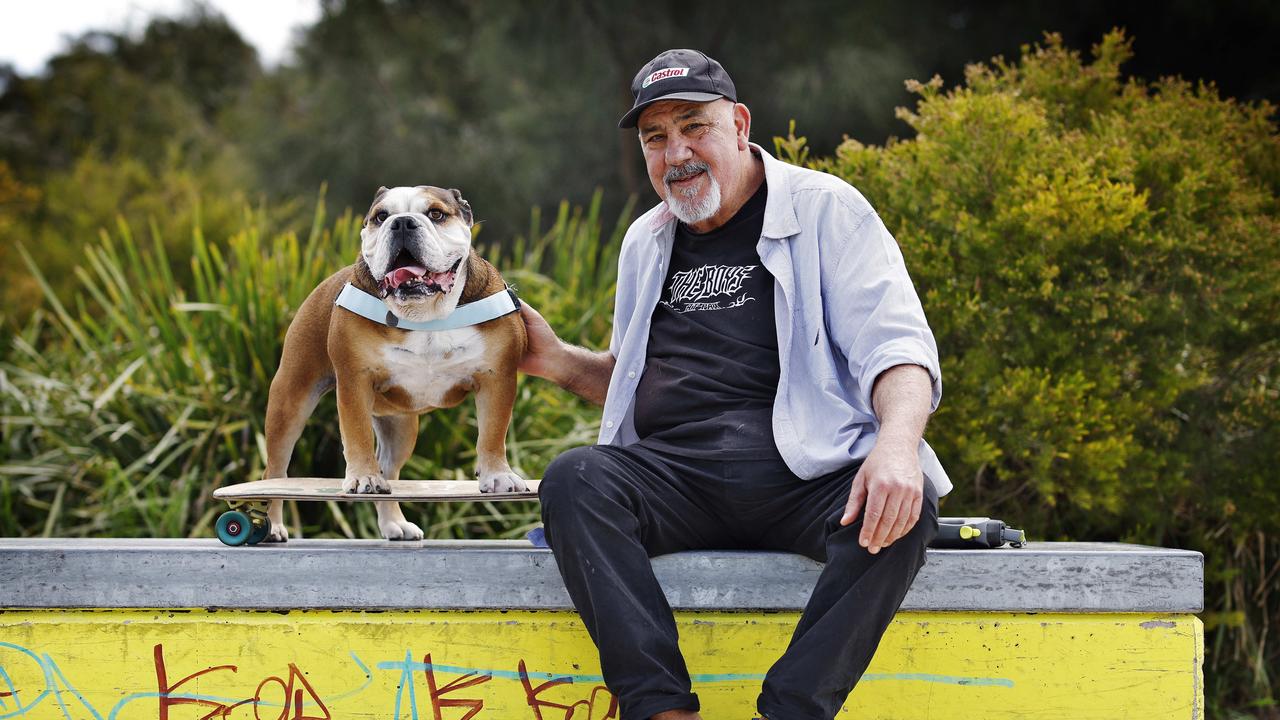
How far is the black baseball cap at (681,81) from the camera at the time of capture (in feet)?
9.43

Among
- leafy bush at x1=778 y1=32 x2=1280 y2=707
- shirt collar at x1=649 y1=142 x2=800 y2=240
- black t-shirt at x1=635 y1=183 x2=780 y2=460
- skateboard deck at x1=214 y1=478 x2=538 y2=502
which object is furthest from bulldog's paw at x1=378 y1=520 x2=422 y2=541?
leafy bush at x1=778 y1=32 x2=1280 y2=707

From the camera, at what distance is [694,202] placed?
2.95 metres

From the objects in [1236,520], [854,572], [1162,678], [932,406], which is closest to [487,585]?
[854,572]

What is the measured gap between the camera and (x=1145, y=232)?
3949 millimetres

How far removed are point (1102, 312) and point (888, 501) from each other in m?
1.90

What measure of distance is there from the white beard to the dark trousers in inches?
25.1

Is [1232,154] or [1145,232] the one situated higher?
[1232,154]

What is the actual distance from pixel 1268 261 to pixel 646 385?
2.43m

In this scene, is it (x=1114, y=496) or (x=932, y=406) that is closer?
(x=932, y=406)

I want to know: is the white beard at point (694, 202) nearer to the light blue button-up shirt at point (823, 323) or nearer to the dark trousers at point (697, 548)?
the light blue button-up shirt at point (823, 323)

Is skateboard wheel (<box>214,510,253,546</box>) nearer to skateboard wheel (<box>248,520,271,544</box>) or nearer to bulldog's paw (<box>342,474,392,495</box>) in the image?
skateboard wheel (<box>248,520,271,544</box>)

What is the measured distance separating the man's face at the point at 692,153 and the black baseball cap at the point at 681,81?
4 cm

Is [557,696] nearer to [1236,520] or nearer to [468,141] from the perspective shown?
[1236,520]

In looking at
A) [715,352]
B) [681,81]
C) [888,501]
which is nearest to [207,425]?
[715,352]
